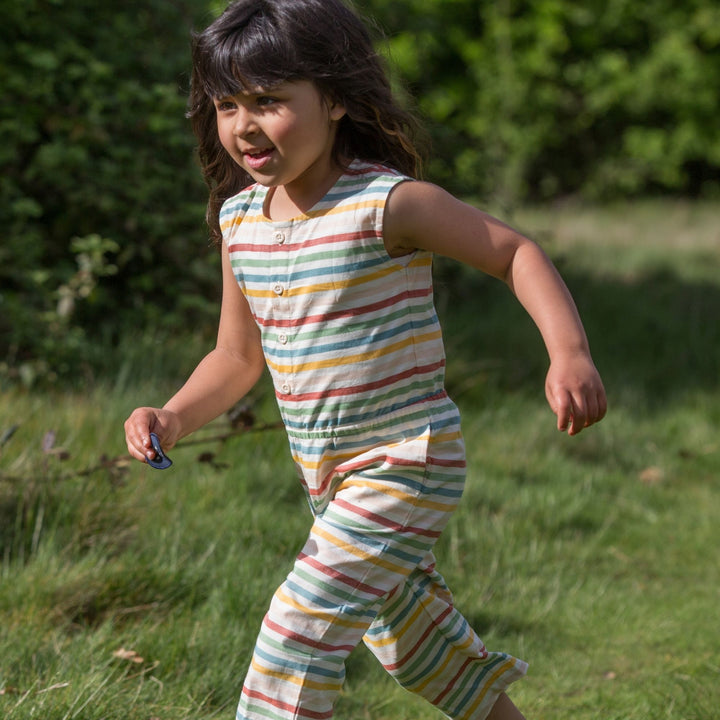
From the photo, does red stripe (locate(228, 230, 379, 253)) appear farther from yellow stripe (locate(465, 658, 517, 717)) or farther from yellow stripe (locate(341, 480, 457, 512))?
yellow stripe (locate(465, 658, 517, 717))

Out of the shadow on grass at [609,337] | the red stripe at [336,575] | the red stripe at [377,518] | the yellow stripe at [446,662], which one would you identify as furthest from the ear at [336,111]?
the shadow on grass at [609,337]

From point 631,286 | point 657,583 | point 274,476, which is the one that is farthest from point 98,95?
point 631,286

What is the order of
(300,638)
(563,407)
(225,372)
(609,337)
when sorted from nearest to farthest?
1. (563,407)
2. (300,638)
3. (225,372)
4. (609,337)

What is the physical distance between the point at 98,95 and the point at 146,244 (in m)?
0.73

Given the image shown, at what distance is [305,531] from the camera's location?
3.82 metres

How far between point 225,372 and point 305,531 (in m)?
1.35

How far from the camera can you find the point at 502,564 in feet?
12.9

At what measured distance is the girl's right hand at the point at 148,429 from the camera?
7.60ft

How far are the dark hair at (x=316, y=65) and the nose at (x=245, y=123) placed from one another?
1.7 inches

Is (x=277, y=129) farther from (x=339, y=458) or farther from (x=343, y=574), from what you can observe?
(x=343, y=574)

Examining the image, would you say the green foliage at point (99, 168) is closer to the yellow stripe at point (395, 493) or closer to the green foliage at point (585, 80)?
the yellow stripe at point (395, 493)

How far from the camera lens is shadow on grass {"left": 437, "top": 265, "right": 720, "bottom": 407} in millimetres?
5898

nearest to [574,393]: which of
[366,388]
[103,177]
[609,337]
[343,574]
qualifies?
[366,388]

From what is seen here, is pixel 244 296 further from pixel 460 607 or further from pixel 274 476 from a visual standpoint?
pixel 274 476
